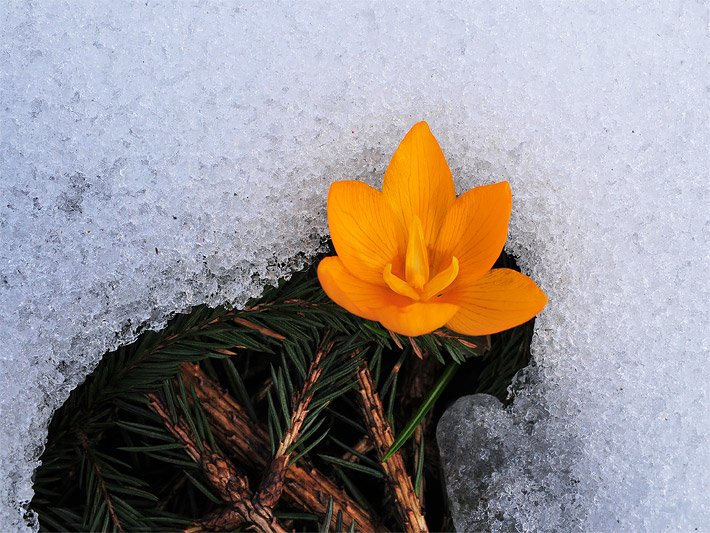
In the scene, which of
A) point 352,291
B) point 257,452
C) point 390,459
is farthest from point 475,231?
point 257,452

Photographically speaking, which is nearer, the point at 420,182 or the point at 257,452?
the point at 420,182

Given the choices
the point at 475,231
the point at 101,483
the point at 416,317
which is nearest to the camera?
the point at 416,317

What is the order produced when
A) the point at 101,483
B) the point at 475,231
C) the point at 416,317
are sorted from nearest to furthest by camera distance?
1. the point at 416,317
2. the point at 475,231
3. the point at 101,483

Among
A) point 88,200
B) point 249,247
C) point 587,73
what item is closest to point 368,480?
point 249,247

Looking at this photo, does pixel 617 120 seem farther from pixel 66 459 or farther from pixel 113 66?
pixel 66 459

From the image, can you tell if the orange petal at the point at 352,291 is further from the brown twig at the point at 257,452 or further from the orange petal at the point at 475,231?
the brown twig at the point at 257,452

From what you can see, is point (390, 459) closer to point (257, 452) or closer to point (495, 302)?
point (257, 452)

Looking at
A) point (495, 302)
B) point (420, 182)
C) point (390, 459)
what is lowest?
point (390, 459)
